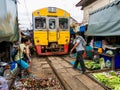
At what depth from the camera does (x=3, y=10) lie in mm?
4504

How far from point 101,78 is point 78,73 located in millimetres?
1705

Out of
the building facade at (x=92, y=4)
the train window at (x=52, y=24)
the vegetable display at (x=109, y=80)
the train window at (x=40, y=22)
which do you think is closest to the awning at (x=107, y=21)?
the vegetable display at (x=109, y=80)

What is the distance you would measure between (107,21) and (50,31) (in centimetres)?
657

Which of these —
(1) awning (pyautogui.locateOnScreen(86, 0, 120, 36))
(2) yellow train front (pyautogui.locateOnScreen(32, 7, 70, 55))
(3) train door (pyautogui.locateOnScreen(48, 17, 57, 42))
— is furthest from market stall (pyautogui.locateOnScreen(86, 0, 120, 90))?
(3) train door (pyautogui.locateOnScreen(48, 17, 57, 42))

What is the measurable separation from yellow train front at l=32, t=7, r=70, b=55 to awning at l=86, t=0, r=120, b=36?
3.94 meters

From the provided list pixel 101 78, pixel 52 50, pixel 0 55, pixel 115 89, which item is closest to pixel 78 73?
pixel 101 78

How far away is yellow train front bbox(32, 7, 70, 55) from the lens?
15.1 meters

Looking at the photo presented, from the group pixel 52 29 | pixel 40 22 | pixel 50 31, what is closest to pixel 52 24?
pixel 52 29

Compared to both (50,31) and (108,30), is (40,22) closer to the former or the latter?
(50,31)

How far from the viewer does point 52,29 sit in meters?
15.4

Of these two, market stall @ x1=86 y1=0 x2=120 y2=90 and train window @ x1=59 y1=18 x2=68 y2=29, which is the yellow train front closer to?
train window @ x1=59 y1=18 x2=68 y2=29

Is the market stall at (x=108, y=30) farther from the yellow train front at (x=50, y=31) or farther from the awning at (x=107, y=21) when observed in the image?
the yellow train front at (x=50, y=31)

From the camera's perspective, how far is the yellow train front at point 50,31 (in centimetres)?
1507

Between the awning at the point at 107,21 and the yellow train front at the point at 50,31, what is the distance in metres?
3.94
